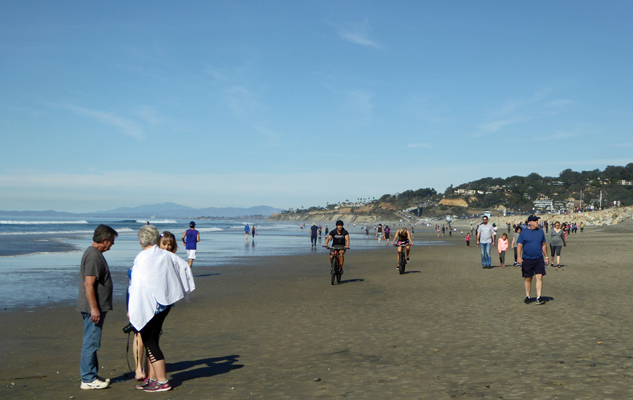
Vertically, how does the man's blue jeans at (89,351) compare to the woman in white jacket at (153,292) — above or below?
below

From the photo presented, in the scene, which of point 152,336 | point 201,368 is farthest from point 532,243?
point 152,336

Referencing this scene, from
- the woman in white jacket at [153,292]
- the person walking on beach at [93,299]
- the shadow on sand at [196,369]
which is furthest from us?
the shadow on sand at [196,369]

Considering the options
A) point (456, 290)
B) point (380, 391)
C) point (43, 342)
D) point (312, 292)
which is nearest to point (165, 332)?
point (43, 342)

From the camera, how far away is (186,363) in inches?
251

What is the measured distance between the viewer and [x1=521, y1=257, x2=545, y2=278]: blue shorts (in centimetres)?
1054

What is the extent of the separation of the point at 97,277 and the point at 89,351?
2.59 feet

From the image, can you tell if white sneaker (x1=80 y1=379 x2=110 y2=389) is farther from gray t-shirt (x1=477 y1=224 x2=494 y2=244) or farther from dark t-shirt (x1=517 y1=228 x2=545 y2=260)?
gray t-shirt (x1=477 y1=224 x2=494 y2=244)

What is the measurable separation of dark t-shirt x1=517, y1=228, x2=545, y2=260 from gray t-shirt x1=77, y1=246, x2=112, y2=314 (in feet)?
27.7

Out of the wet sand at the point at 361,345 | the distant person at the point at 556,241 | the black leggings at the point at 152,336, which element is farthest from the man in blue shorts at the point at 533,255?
the distant person at the point at 556,241

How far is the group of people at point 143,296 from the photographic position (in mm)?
4961

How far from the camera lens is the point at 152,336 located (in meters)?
5.08

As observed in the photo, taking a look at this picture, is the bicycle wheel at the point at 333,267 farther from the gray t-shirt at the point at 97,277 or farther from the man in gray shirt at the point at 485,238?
the gray t-shirt at the point at 97,277

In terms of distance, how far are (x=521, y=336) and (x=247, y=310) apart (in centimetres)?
532

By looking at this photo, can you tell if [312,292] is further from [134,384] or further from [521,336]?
[134,384]
